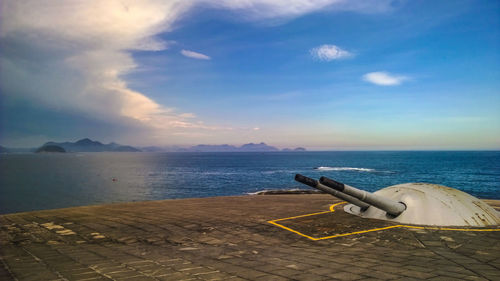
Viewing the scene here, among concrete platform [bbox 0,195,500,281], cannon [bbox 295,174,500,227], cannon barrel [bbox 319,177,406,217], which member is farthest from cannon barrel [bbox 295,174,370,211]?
concrete platform [bbox 0,195,500,281]

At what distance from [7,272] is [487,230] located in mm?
12671

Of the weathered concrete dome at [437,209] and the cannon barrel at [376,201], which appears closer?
the weathered concrete dome at [437,209]

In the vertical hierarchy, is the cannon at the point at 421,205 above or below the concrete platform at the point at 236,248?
above

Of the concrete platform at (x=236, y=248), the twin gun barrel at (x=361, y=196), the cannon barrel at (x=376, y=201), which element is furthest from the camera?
the cannon barrel at (x=376, y=201)

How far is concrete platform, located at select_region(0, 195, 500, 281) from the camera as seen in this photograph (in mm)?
5965

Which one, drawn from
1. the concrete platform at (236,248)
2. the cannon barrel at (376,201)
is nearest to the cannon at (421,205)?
the cannon barrel at (376,201)

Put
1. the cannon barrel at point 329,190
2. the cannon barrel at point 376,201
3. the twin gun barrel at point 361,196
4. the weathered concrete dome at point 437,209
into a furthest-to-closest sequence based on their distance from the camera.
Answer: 1. the cannon barrel at point 376,201
2. the weathered concrete dome at point 437,209
3. the twin gun barrel at point 361,196
4. the cannon barrel at point 329,190

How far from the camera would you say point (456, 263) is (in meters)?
6.66

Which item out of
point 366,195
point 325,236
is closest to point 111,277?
point 325,236

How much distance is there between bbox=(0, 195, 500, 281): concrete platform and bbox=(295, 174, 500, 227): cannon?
653 millimetres

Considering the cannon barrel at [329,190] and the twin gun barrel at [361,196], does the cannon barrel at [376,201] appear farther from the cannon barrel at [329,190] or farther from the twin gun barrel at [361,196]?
the cannon barrel at [329,190]

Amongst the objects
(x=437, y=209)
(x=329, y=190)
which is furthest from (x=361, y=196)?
(x=437, y=209)

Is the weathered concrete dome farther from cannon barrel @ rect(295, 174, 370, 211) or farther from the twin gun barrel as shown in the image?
cannon barrel @ rect(295, 174, 370, 211)

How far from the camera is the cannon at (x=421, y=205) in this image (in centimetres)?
1033
